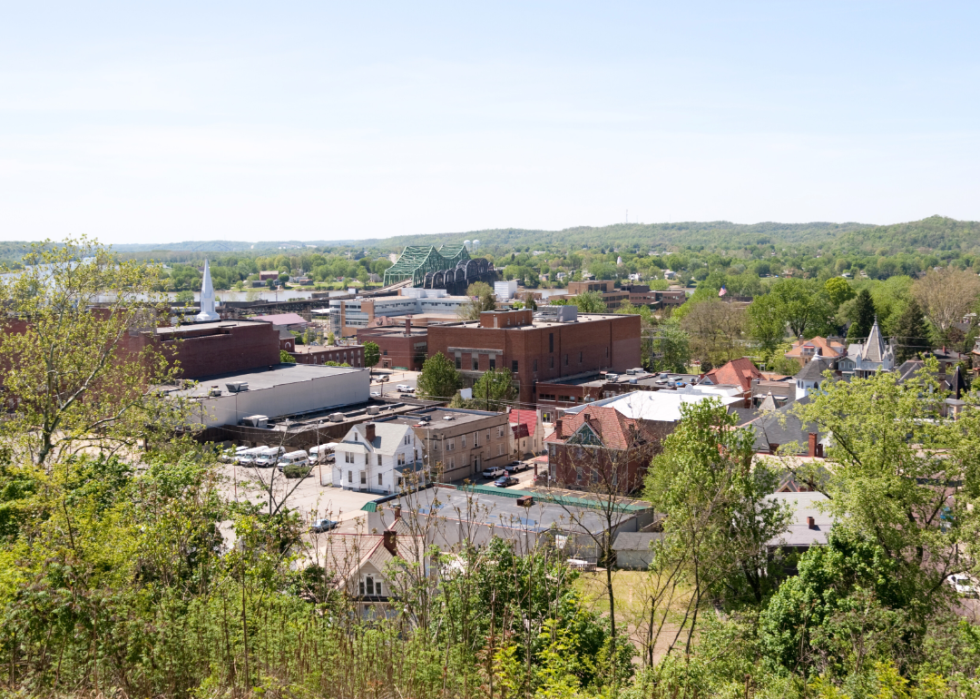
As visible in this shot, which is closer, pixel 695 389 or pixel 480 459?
pixel 480 459

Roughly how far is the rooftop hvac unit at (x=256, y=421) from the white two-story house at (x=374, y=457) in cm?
805

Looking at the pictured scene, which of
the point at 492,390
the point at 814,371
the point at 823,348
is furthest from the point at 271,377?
the point at 823,348

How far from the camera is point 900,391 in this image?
18406mm

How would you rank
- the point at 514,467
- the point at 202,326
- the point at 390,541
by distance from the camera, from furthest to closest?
the point at 202,326
the point at 514,467
the point at 390,541

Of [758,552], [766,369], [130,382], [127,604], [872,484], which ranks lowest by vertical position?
[766,369]

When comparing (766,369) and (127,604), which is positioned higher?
(127,604)

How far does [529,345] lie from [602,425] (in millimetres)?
20167

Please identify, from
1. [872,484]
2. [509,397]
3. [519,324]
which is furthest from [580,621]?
[519,324]

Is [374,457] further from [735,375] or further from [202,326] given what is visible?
[735,375]

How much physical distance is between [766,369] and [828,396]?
54446 millimetres

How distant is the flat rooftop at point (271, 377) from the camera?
46.7 m

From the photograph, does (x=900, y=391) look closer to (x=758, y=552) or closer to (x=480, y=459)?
(x=758, y=552)

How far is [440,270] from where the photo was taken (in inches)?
6289

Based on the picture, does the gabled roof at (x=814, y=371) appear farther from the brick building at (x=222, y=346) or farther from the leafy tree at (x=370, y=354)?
the leafy tree at (x=370, y=354)
